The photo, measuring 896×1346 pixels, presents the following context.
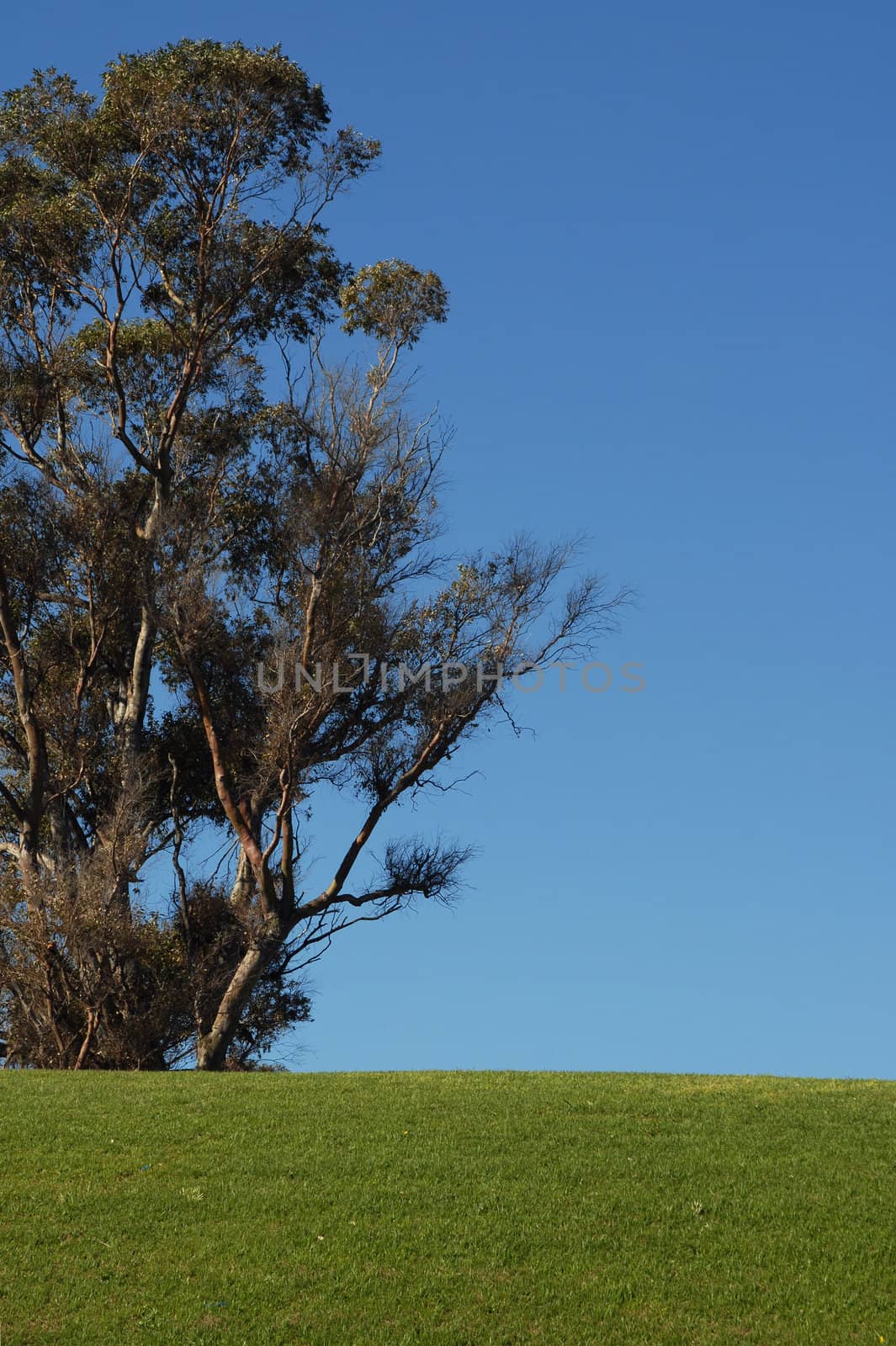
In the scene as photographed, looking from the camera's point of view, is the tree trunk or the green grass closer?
the green grass

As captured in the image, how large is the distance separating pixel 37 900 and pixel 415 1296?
15.0 metres

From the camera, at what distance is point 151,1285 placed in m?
11.9

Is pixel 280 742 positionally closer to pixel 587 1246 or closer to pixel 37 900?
pixel 37 900

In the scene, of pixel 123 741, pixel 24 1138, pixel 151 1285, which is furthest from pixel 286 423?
pixel 151 1285

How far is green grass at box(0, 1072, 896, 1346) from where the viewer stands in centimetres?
1122

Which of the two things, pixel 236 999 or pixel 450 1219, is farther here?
pixel 236 999

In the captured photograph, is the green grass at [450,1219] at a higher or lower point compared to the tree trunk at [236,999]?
lower

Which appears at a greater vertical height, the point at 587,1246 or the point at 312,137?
the point at 312,137

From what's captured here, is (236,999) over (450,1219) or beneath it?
over

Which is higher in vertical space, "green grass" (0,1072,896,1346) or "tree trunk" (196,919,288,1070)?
"tree trunk" (196,919,288,1070)

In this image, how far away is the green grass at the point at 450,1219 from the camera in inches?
442

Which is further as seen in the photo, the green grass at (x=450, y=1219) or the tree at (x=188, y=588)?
the tree at (x=188, y=588)

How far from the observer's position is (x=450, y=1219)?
1278 centimetres

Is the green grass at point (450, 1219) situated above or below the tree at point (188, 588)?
below
